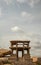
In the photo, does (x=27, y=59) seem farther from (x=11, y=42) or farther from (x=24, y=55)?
(x=11, y=42)

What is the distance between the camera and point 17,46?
48.5 metres

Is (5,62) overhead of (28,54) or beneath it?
beneath

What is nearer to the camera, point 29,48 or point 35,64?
point 35,64

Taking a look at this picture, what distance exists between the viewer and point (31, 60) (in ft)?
151

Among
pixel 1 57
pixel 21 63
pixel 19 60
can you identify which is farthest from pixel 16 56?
pixel 1 57

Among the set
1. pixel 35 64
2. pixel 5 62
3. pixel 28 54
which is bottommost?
pixel 5 62

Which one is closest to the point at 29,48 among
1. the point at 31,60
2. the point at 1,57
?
the point at 31,60

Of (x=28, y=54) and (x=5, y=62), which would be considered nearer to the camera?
(x=5, y=62)

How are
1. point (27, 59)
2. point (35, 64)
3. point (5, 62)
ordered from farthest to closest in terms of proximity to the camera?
point (27, 59), point (35, 64), point (5, 62)

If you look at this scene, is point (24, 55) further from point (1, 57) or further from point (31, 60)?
point (1, 57)

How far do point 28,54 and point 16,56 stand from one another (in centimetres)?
323

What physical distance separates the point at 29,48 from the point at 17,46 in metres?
3.16

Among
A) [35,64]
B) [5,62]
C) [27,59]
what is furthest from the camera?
[27,59]

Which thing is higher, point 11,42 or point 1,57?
point 11,42
